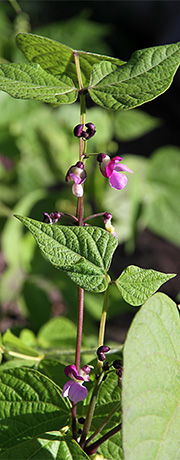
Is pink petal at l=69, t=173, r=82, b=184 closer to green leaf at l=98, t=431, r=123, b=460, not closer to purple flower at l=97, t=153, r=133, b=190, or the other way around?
purple flower at l=97, t=153, r=133, b=190

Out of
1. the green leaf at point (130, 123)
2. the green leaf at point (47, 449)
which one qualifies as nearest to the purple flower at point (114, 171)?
the green leaf at point (47, 449)

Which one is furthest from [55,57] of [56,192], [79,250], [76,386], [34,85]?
[56,192]

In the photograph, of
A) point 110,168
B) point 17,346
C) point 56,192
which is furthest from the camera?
point 56,192

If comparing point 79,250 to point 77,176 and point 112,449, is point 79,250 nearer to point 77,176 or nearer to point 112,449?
point 77,176

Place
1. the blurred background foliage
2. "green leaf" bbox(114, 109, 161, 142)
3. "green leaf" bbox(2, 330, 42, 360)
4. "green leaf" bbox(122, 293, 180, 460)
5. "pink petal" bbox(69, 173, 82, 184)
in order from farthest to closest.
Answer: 1. "green leaf" bbox(114, 109, 161, 142)
2. the blurred background foliage
3. "green leaf" bbox(2, 330, 42, 360)
4. "pink petal" bbox(69, 173, 82, 184)
5. "green leaf" bbox(122, 293, 180, 460)

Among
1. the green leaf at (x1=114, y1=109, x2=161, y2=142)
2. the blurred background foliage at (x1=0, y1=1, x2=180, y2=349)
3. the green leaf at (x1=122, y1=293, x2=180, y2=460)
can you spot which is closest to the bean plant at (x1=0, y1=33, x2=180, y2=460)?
the green leaf at (x1=122, y1=293, x2=180, y2=460)

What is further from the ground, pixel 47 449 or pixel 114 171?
pixel 114 171

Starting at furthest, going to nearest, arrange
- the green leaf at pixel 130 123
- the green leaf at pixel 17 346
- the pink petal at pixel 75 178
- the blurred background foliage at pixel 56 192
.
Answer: the green leaf at pixel 130 123, the blurred background foliage at pixel 56 192, the green leaf at pixel 17 346, the pink petal at pixel 75 178

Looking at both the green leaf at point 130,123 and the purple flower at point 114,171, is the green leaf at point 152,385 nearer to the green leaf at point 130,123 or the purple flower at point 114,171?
the purple flower at point 114,171
